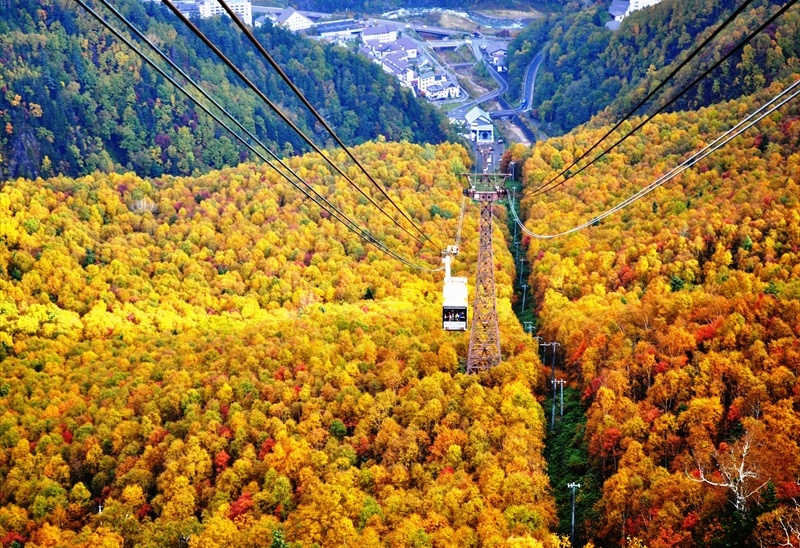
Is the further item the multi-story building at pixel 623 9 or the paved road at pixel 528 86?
the multi-story building at pixel 623 9

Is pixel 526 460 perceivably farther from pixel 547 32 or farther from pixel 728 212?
pixel 547 32

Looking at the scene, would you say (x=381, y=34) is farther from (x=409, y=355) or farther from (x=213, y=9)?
(x=409, y=355)

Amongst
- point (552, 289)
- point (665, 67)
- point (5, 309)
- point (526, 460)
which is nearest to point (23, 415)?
point (5, 309)

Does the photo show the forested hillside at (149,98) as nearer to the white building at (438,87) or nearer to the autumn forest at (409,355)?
the white building at (438,87)

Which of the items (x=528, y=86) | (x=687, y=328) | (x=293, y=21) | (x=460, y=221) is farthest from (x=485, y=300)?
(x=293, y=21)

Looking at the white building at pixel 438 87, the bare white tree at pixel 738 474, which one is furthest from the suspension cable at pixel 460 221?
the white building at pixel 438 87
